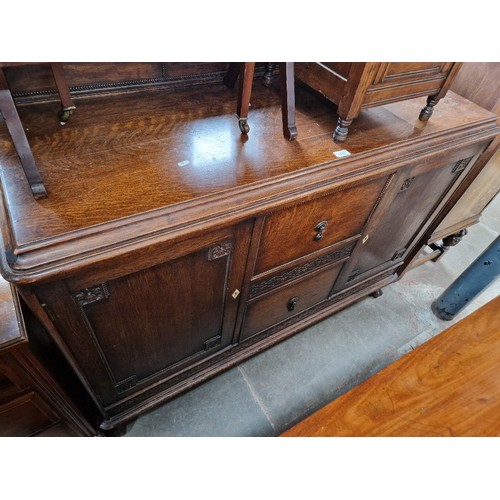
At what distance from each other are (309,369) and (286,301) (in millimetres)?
383

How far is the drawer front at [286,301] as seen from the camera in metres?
1.14

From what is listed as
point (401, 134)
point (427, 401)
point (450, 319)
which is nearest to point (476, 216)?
point (450, 319)

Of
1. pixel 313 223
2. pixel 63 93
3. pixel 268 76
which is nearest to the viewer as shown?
pixel 63 93

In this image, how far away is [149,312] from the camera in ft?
2.71

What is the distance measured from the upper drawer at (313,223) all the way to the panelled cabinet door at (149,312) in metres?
0.08

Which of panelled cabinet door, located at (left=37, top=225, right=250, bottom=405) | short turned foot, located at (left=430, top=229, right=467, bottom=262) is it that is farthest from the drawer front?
short turned foot, located at (left=430, top=229, right=467, bottom=262)

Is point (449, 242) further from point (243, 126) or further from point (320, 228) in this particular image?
point (243, 126)

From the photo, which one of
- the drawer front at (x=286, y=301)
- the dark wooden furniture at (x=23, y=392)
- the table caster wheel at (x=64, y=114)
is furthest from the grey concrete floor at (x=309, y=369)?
the table caster wheel at (x=64, y=114)

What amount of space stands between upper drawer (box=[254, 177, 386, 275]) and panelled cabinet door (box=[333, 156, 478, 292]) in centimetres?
9

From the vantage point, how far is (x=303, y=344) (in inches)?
58.9

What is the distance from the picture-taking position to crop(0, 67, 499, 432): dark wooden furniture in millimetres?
621

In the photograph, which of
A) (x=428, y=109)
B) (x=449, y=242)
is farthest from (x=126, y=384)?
(x=449, y=242)

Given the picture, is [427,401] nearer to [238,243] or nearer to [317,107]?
[238,243]

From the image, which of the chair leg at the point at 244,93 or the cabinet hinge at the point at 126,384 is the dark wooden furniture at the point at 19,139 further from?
the cabinet hinge at the point at 126,384
